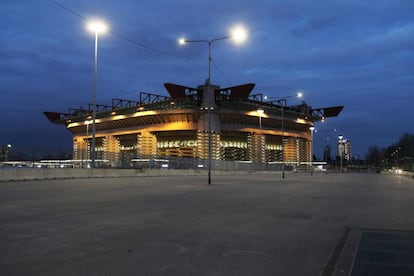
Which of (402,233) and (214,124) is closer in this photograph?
(402,233)

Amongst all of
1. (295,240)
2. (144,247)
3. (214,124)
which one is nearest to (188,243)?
(144,247)

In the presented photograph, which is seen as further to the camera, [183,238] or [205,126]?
[205,126]

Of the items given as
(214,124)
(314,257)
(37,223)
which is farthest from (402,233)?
(214,124)

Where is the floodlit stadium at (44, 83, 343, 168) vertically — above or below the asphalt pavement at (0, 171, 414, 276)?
above

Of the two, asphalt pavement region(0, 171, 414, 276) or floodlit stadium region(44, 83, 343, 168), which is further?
floodlit stadium region(44, 83, 343, 168)

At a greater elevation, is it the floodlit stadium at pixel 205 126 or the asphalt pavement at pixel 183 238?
the floodlit stadium at pixel 205 126

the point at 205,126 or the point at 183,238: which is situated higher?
the point at 205,126

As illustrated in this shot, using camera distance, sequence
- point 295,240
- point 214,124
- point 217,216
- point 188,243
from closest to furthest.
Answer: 1. point 188,243
2. point 295,240
3. point 217,216
4. point 214,124

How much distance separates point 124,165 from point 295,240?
130 ft

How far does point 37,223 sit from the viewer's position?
9305 mm

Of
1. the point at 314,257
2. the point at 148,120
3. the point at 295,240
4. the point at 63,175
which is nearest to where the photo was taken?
the point at 314,257

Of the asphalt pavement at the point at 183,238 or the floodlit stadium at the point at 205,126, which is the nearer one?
the asphalt pavement at the point at 183,238

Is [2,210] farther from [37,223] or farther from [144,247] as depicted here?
[144,247]

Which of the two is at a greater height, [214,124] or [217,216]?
[214,124]
